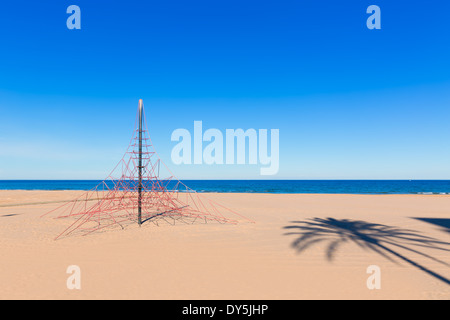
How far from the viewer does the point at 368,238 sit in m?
10.5

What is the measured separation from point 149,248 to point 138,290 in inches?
138

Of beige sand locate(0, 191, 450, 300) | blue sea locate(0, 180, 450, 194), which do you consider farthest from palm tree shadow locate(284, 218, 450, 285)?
blue sea locate(0, 180, 450, 194)

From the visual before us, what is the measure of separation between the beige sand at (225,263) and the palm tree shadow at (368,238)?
4cm

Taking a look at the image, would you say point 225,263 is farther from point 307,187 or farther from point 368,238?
point 307,187

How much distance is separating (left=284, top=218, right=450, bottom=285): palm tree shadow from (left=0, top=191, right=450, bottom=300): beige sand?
1.6 inches

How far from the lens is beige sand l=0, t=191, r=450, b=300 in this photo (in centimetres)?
554

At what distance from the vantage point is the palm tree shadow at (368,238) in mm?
8413

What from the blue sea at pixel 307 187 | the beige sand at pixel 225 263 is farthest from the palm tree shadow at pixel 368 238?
the blue sea at pixel 307 187

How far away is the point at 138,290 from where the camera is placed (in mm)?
5574

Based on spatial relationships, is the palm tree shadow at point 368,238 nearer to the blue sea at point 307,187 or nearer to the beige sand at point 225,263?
the beige sand at point 225,263
